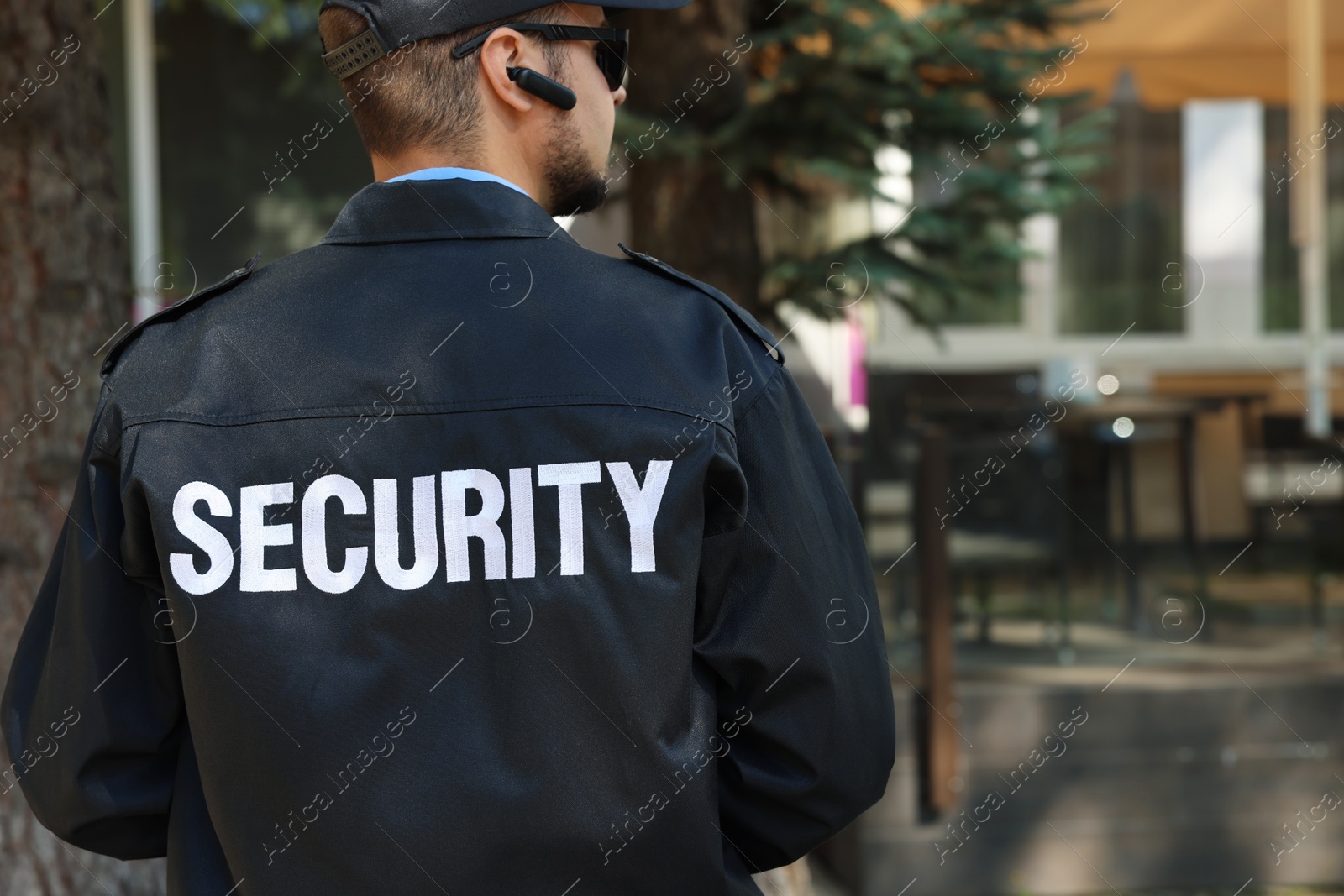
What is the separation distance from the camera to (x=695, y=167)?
3457mm

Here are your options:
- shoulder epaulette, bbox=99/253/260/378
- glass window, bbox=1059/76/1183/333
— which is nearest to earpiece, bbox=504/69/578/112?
shoulder epaulette, bbox=99/253/260/378

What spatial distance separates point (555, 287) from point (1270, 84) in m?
4.58

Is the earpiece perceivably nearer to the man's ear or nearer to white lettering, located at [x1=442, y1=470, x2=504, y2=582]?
the man's ear

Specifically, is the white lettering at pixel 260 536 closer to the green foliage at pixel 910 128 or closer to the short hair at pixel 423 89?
the short hair at pixel 423 89

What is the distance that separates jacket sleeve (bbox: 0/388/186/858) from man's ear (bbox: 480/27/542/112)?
51 cm

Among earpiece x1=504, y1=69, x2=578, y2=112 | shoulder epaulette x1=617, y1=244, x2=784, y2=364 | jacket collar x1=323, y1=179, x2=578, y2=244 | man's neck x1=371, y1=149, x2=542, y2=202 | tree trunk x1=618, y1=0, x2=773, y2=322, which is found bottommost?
shoulder epaulette x1=617, y1=244, x2=784, y2=364

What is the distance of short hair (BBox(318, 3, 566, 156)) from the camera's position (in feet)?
4.07

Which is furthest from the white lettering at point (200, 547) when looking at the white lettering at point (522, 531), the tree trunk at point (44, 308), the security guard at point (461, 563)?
the tree trunk at point (44, 308)

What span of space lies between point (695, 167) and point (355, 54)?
2255 mm

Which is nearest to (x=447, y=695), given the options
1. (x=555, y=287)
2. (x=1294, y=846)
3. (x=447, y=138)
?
(x=555, y=287)

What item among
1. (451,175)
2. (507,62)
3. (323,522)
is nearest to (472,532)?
(323,522)

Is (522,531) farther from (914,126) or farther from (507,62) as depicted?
(914,126)

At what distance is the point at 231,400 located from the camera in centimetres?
117

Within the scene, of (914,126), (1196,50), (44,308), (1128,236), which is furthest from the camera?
(1128,236)
